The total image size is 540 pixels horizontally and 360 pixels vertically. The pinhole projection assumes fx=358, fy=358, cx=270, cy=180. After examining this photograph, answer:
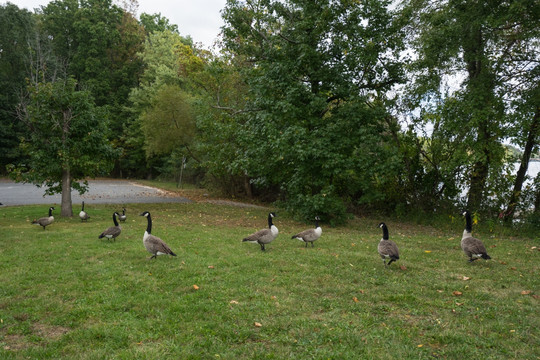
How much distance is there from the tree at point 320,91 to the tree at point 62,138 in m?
7.25

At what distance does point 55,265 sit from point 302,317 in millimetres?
6739

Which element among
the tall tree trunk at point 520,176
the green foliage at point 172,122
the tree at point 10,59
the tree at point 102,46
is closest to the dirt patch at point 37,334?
the tall tree trunk at point 520,176

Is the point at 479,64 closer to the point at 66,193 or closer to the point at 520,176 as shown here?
the point at 520,176

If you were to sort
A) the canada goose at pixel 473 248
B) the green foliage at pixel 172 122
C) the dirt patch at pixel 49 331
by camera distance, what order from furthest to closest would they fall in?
the green foliage at pixel 172 122 < the canada goose at pixel 473 248 < the dirt patch at pixel 49 331

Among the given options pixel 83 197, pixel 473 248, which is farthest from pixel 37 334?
pixel 83 197

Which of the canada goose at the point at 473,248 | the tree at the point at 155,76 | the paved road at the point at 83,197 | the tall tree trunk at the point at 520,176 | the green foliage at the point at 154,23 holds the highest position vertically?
the green foliage at the point at 154,23

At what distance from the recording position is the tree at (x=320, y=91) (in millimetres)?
16250

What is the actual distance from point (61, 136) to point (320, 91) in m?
12.6

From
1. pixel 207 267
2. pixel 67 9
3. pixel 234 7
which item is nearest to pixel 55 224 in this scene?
pixel 207 267

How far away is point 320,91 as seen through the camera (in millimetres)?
17688

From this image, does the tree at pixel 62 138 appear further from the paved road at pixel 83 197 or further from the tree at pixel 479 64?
the tree at pixel 479 64

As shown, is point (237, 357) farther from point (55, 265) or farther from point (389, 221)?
point (389, 221)

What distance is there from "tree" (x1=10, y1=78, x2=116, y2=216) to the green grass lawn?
5.04 meters

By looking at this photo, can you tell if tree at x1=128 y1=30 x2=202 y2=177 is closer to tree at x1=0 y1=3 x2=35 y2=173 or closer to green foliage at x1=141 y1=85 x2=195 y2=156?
green foliage at x1=141 y1=85 x2=195 y2=156
